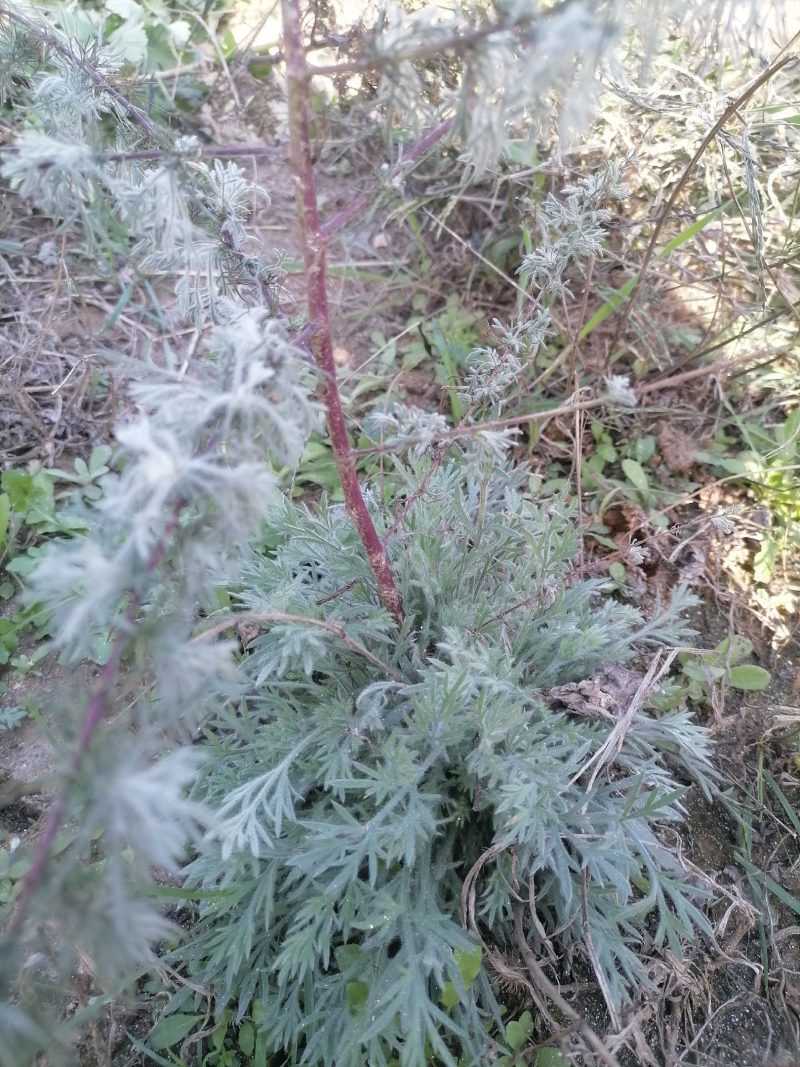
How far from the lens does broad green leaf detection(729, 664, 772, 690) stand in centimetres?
197

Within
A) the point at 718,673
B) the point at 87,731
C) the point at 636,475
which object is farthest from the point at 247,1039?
the point at 636,475

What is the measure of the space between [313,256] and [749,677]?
5.49ft

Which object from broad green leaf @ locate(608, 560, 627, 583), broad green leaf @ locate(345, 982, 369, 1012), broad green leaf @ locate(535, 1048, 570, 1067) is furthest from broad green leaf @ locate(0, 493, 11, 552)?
broad green leaf @ locate(535, 1048, 570, 1067)

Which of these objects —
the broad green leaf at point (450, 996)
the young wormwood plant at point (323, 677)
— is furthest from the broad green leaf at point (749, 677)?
the broad green leaf at point (450, 996)

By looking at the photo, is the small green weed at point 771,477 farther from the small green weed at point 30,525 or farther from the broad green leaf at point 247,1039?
the small green weed at point 30,525

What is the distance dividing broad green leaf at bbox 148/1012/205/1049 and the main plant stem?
42.7 inches

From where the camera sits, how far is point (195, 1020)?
152 centimetres

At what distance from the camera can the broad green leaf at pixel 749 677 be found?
1.97 meters

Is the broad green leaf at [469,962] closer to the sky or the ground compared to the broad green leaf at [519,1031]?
closer to the sky

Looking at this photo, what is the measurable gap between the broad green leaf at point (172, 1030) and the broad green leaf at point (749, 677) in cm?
157

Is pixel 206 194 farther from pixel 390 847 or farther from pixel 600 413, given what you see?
pixel 600 413

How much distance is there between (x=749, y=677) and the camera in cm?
199

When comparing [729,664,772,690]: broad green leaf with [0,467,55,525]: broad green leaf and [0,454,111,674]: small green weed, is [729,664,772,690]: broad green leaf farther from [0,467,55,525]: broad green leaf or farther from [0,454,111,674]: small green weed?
[0,467,55,525]: broad green leaf

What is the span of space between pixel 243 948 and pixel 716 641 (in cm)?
155
